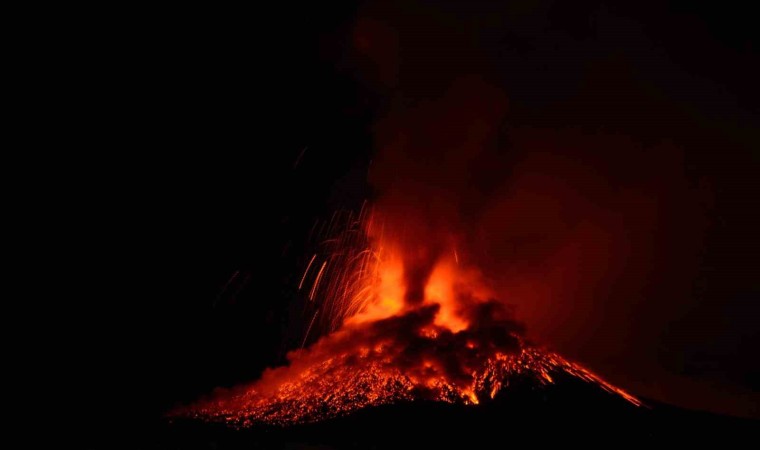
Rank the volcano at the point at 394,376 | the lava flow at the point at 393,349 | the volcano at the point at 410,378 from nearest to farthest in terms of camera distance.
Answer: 1. the volcano at the point at 410,378
2. the volcano at the point at 394,376
3. the lava flow at the point at 393,349

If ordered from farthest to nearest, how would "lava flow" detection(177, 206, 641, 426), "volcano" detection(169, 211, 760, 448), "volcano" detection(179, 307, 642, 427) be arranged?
"lava flow" detection(177, 206, 641, 426), "volcano" detection(179, 307, 642, 427), "volcano" detection(169, 211, 760, 448)

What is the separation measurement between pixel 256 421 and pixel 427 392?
345 centimetres

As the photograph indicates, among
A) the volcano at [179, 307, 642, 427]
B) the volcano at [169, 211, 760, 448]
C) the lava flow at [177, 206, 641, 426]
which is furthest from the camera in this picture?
the lava flow at [177, 206, 641, 426]

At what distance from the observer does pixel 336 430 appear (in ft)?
29.3

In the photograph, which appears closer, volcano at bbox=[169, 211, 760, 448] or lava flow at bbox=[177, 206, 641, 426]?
volcano at bbox=[169, 211, 760, 448]

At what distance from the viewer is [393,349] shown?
12180 millimetres

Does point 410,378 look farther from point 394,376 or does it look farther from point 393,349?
point 393,349

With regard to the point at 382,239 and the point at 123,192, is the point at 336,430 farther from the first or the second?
the point at 123,192

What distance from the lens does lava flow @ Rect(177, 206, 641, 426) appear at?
1046 centimetres

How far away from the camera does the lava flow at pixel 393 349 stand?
10461 mm

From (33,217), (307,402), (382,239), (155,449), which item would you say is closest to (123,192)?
(33,217)

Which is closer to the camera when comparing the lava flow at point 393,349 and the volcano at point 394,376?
the volcano at point 394,376

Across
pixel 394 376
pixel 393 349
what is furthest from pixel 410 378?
pixel 393 349

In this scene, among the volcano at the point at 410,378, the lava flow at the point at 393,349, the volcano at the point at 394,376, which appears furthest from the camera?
the lava flow at the point at 393,349
